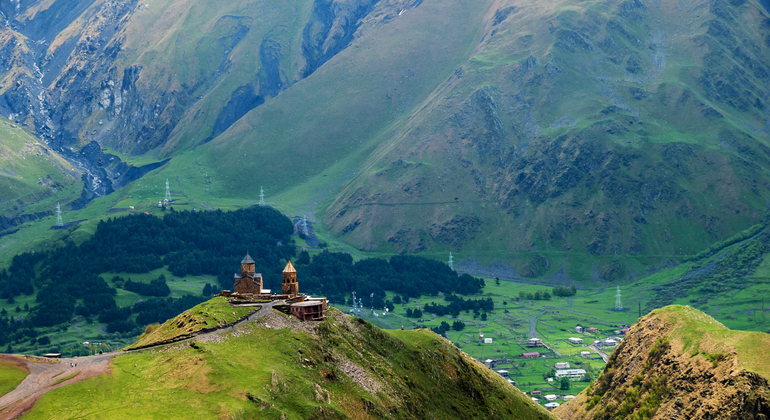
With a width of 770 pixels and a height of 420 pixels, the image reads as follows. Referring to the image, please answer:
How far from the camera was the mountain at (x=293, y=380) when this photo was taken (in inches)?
4023

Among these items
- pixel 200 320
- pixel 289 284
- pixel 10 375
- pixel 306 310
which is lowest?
pixel 10 375

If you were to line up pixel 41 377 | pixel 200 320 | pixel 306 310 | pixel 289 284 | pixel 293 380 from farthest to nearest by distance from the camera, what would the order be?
pixel 289 284 < pixel 306 310 < pixel 200 320 < pixel 293 380 < pixel 41 377

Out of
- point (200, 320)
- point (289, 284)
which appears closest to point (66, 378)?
point (200, 320)

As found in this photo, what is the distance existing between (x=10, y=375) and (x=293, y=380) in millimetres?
38661

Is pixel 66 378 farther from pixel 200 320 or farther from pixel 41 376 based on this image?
pixel 200 320

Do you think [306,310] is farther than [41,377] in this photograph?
Yes

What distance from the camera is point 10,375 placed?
339 feet

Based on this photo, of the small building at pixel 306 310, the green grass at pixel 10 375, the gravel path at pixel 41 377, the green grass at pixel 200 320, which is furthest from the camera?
the small building at pixel 306 310

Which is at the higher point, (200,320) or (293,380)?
(200,320)

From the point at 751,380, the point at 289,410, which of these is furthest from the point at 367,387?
the point at 751,380

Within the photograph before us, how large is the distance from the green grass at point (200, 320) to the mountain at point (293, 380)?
8.40 feet

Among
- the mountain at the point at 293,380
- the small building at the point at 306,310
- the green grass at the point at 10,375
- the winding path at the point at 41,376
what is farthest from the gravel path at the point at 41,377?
the small building at the point at 306,310

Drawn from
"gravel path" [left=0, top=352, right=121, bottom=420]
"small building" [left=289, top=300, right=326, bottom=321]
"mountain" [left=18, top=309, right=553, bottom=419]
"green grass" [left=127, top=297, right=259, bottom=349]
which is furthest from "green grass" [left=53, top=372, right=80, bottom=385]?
"small building" [left=289, top=300, right=326, bottom=321]

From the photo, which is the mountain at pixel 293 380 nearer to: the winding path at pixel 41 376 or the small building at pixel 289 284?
the winding path at pixel 41 376
